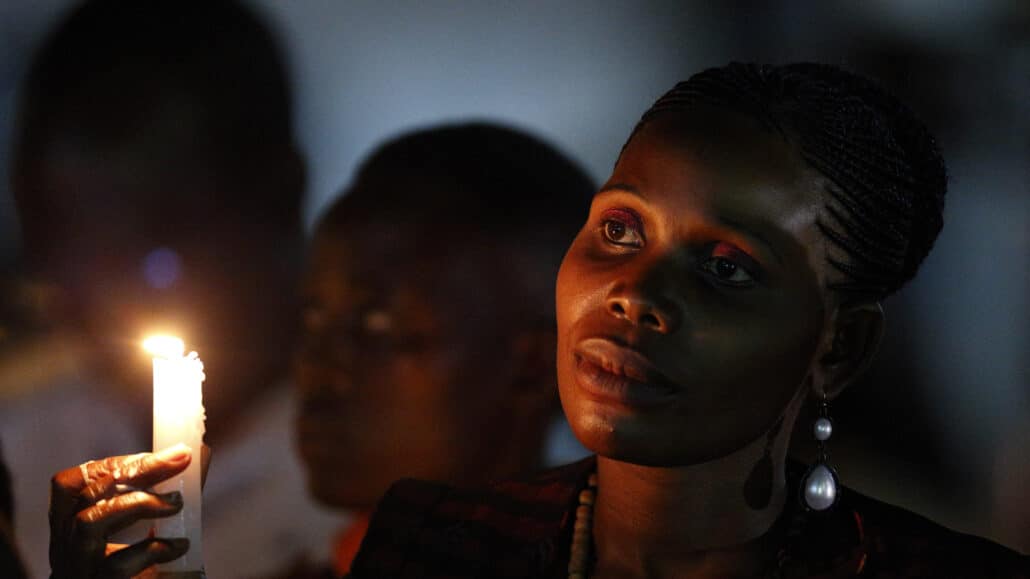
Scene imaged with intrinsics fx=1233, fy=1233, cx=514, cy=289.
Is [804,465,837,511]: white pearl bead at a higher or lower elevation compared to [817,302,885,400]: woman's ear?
lower

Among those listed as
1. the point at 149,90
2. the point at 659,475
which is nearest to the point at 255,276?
the point at 149,90

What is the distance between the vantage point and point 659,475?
6.45 feet

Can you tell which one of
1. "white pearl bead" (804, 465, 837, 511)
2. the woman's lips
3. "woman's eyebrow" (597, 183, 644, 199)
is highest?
"woman's eyebrow" (597, 183, 644, 199)

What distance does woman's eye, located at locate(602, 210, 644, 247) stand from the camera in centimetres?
189

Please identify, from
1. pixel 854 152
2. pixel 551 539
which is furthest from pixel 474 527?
pixel 854 152

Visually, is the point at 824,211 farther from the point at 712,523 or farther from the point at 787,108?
the point at 712,523

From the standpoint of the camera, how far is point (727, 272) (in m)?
1.85

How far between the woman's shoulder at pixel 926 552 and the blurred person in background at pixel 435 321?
1.08m

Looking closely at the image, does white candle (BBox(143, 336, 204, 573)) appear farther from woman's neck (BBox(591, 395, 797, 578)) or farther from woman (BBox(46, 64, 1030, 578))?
woman's neck (BBox(591, 395, 797, 578))

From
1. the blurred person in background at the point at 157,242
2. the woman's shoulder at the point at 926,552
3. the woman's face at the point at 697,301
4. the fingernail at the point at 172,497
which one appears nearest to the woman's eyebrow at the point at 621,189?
the woman's face at the point at 697,301

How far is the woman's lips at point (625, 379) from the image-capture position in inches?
70.0

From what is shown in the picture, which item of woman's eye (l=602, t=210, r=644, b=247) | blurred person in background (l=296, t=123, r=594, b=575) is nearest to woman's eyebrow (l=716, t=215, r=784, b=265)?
woman's eye (l=602, t=210, r=644, b=247)

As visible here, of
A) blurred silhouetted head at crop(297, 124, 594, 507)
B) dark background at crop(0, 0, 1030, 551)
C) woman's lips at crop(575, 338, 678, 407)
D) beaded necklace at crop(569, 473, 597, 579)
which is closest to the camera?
woman's lips at crop(575, 338, 678, 407)

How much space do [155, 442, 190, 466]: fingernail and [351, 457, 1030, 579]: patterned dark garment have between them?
2.30ft
